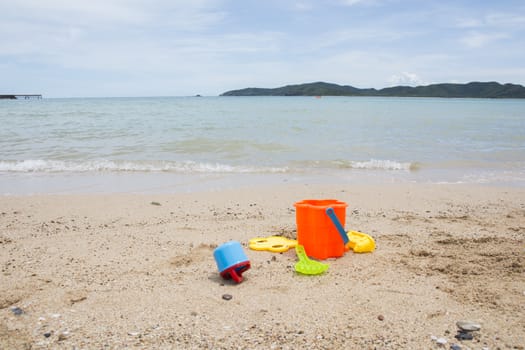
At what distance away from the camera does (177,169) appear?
9.37 metres

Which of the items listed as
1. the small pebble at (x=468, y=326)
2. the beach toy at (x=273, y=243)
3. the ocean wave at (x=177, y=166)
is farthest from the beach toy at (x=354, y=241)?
the ocean wave at (x=177, y=166)

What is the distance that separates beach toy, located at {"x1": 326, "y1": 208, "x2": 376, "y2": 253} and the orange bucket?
0.15 ft

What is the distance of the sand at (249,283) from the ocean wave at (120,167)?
3.51 metres

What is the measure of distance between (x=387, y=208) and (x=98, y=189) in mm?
5049

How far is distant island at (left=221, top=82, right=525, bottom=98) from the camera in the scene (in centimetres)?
10025

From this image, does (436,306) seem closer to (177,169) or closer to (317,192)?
(317,192)

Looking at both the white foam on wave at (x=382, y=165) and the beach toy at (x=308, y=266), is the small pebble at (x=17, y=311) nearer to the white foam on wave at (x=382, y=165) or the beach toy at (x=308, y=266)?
the beach toy at (x=308, y=266)

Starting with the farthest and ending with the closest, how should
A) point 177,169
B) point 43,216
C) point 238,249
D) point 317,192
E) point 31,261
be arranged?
point 177,169
point 317,192
point 43,216
point 31,261
point 238,249

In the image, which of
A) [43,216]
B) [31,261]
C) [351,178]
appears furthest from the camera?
[351,178]

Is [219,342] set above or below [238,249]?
below

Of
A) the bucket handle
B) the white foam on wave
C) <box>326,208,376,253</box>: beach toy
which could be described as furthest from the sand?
the white foam on wave

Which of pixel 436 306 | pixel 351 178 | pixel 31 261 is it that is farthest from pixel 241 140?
pixel 436 306

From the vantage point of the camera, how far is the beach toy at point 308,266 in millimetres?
3496

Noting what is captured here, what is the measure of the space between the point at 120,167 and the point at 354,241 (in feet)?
22.9
